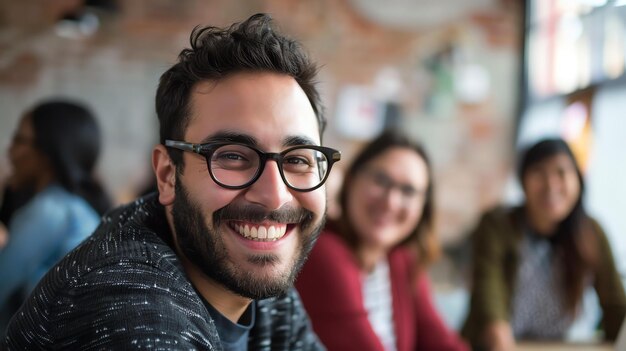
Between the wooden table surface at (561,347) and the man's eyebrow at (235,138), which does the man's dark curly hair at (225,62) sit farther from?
the wooden table surface at (561,347)

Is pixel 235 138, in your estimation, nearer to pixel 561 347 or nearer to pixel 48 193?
pixel 48 193

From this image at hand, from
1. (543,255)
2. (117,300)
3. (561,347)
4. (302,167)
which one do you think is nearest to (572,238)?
(543,255)

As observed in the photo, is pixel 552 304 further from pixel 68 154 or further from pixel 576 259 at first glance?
pixel 68 154

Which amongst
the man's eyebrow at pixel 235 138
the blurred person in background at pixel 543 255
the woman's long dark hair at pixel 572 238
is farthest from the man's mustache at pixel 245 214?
the woman's long dark hair at pixel 572 238

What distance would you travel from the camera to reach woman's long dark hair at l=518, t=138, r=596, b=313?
2545 mm

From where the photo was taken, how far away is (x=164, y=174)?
44.5 inches

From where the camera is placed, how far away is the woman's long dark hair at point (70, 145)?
223cm

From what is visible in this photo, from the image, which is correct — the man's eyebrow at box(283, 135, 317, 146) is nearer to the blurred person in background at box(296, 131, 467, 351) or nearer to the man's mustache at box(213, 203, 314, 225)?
the man's mustache at box(213, 203, 314, 225)

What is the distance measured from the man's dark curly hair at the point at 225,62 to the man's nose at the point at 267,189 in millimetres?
158

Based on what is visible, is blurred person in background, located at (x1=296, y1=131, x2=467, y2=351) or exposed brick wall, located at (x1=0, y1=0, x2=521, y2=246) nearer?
blurred person in background, located at (x1=296, y1=131, x2=467, y2=351)

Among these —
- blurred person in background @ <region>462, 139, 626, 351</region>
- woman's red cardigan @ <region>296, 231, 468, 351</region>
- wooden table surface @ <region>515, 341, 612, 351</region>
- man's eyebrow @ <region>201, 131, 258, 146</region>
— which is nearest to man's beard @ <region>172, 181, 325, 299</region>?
man's eyebrow @ <region>201, 131, 258, 146</region>

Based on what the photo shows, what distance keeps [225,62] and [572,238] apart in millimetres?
2021

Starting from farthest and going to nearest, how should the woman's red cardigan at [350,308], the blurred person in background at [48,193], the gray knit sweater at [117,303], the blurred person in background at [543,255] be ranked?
1. the blurred person in background at [543,255]
2. the blurred person in background at [48,193]
3. the woman's red cardigan at [350,308]
4. the gray knit sweater at [117,303]

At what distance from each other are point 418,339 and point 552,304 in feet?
2.47
